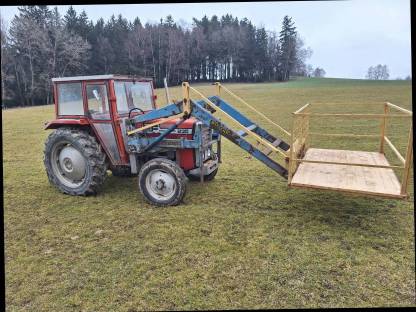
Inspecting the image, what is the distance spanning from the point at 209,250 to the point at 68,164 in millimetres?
3365

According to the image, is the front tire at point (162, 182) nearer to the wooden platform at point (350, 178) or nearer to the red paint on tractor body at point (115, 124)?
the red paint on tractor body at point (115, 124)

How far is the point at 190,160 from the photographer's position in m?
5.59

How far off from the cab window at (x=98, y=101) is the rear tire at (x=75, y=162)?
418mm

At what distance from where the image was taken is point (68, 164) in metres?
5.81

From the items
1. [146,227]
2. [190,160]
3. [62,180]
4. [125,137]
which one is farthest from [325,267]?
[62,180]

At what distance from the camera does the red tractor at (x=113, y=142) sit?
5258 millimetres

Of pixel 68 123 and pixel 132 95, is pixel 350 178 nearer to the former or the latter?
pixel 132 95

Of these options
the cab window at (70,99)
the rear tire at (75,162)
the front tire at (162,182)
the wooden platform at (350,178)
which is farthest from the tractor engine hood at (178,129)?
the wooden platform at (350,178)

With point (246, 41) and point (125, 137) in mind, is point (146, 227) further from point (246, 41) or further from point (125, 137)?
point (246, 41)

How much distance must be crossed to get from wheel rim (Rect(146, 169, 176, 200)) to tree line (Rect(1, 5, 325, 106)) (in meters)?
13.2

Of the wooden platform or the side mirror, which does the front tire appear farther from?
the wooden platform

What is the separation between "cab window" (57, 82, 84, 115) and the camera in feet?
18.2

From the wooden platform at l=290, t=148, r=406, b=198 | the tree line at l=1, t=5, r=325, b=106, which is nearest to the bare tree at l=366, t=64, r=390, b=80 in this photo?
the tree line at l=1, t=5, r=325, b=106

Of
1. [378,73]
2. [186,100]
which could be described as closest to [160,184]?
[186,100]
